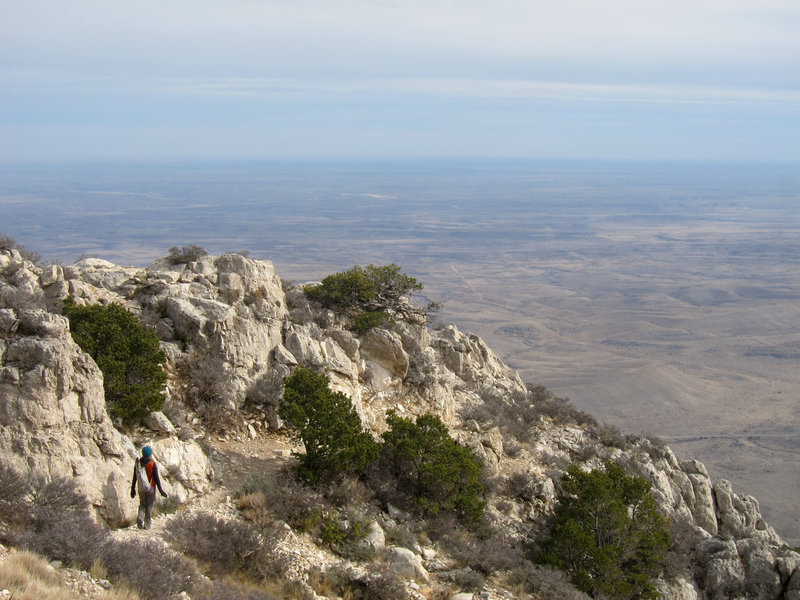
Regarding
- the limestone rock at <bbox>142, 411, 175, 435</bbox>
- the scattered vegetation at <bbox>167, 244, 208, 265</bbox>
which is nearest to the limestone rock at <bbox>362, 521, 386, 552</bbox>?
the limestone rock at <bbox>142, 411, 175, 435</bbox>

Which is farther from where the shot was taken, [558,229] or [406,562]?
[558,229]

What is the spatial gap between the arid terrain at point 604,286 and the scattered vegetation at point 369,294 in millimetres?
26098

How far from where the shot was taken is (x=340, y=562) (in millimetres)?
9711

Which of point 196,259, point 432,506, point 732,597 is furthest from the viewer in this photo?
point 196,259

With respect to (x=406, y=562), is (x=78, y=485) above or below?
above

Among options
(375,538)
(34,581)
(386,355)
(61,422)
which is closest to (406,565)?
(375,538)

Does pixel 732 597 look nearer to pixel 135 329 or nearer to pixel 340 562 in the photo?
pixel 340 562

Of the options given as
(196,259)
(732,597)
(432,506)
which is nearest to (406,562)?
(432,506)

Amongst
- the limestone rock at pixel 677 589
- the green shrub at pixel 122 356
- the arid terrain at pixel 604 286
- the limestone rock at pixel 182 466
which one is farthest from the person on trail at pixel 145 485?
the arid terrain at pixel 604 286

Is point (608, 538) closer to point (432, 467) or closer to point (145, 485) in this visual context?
point (432, 467)

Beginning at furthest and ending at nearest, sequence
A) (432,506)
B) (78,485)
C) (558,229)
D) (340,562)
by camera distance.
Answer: (558,229) < (432,506) < (340,562) < (78,485)

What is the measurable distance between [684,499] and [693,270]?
116 meters

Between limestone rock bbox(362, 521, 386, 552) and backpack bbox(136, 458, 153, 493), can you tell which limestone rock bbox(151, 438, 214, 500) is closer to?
backpack bbox(136, 458, 153, 493)

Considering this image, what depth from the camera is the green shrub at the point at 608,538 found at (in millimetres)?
12094
